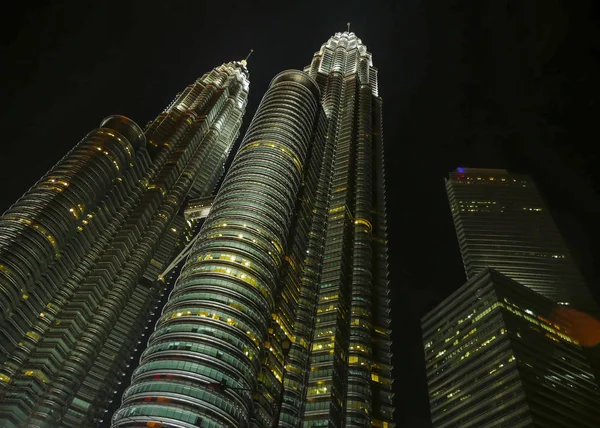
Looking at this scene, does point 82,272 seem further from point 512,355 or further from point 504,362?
point 512,355

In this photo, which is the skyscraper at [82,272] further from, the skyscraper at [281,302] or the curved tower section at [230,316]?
the curved tower section at [230,316]

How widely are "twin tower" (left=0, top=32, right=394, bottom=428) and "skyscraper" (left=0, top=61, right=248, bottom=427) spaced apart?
1.46 ft

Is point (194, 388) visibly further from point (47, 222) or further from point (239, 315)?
point (47, 222)

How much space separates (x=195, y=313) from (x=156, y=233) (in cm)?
8741

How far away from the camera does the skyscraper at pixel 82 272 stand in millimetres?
120250

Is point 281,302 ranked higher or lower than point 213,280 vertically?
higher

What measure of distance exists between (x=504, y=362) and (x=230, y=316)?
240 feet

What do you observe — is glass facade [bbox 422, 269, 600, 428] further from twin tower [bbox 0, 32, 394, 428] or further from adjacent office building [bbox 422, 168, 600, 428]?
twin tower [bbox 0, 32, 394, 428]

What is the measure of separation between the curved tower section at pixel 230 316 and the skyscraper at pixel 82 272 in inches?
1809

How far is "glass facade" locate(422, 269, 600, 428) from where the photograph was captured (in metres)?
116

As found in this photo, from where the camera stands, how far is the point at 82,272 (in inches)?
5782

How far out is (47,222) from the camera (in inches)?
5059

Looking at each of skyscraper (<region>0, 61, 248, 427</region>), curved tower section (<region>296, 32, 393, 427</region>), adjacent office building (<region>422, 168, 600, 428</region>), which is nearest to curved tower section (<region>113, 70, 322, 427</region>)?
curved tower section (<region>296, 32, 393, 427</region>)

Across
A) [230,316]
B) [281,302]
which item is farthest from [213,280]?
[281,302]
